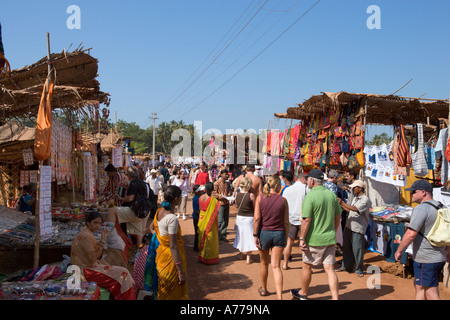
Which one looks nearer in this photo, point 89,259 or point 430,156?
point 89,259

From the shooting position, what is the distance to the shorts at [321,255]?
4.55 m

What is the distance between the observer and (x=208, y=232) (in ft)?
22.7

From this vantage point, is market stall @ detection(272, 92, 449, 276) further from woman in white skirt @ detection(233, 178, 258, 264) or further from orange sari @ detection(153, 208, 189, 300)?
orange sari @ detection(153, 208, 189, 300)

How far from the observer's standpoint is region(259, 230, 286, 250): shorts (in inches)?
190

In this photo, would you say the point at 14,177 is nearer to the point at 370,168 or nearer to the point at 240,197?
the point at 240,197

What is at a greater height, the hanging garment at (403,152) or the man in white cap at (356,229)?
the hanging garment at (403,152)

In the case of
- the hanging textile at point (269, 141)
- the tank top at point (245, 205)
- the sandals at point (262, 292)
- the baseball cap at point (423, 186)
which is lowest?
the sandals at point (262, 292)

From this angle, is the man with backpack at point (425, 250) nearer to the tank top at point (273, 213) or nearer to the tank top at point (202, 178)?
the tank top at point (273, 213)

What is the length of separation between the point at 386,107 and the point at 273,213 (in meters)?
5.04

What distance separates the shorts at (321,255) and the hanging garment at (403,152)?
139 inches

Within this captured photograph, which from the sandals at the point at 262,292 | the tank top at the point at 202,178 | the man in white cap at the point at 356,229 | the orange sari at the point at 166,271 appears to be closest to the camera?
the orange sari at the point at 166,271

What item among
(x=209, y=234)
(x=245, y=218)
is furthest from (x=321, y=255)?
(x=209, y=234)

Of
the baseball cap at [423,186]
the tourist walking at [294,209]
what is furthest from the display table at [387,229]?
the baseball cap at [423,186]

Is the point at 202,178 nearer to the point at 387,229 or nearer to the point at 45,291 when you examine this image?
the point at 387,229
